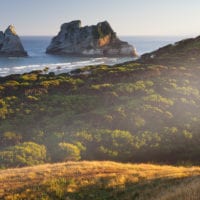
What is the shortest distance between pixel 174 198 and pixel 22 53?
173590 mm

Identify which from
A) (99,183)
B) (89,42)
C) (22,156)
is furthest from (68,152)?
(89,42)

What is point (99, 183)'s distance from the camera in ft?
55.6

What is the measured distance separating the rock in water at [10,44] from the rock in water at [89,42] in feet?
62.7

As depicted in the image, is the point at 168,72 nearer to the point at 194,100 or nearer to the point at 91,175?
the point at 194,100

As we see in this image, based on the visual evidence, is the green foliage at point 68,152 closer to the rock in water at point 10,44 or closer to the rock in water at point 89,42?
the rock in water at point 89,42

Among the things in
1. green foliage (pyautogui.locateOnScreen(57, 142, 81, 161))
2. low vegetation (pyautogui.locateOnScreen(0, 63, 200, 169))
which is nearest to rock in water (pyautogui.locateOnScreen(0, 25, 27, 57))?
low vegetation (pyautogui.locateOnScreen(0, 63, 200, 169))

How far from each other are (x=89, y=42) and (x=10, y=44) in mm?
41632

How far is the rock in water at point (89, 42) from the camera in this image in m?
184

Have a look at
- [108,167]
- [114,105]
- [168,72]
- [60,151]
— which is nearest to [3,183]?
[108,167]

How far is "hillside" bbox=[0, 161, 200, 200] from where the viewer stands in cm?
1484

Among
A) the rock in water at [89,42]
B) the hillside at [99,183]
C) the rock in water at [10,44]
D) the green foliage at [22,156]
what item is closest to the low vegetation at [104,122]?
the green foliage at [22,156]

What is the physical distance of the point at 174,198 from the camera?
1255 centimetres

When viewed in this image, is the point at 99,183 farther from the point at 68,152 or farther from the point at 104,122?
the point at 104,122

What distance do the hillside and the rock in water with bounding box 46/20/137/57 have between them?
536 ft
